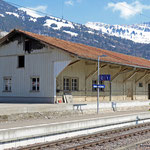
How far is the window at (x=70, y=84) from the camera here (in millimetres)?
21953

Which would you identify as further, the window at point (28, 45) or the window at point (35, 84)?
the window at point (28, 45)

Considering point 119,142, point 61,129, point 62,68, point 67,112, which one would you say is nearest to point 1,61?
point 62,68

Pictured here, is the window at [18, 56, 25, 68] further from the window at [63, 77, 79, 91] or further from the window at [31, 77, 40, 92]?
the window at [63, 77, 79, 91]

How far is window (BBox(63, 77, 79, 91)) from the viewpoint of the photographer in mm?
21953

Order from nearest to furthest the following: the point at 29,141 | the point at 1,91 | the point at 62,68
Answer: the point at 29,141 → the point at 62,68 → the point at 1,91

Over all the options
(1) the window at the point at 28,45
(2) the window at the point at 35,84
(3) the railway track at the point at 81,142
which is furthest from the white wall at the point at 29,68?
(3) the railway track at the point at 81,142

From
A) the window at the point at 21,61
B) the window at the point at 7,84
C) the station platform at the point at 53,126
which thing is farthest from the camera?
the window at the point at 7,84

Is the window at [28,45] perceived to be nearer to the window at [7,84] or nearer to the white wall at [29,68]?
the white wall at [29,68]

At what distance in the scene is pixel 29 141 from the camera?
33.1 ft

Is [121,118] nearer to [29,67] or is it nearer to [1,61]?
[29,67]

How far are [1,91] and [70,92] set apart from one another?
571cm

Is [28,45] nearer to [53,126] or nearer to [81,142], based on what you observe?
[53,126]

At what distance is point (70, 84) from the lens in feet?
73.3

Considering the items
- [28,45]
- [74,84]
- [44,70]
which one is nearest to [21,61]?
[28,45]
